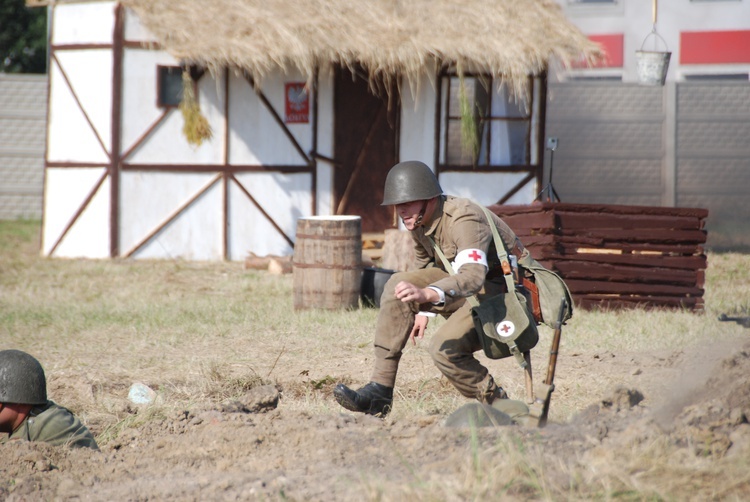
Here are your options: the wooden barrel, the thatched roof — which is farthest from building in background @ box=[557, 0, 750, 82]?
the wooden barrel

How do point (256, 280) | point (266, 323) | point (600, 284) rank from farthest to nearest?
point (256, 280)
point (600, 284)
point (266, 323)

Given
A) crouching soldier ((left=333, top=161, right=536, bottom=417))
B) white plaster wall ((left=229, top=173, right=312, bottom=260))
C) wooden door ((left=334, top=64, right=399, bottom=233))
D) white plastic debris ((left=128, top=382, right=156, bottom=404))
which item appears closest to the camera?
crouching soldier ((left=333, top=161, right=536, bottom=417))

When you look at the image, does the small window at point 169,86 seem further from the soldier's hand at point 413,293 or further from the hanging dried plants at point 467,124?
the soldier's hand at point 413,293

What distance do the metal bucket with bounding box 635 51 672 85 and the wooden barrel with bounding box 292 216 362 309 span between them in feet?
25.6

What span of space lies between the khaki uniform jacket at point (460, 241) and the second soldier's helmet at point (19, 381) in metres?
2.20

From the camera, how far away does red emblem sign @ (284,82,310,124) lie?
48.6 ft

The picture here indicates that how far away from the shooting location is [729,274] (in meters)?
13.3

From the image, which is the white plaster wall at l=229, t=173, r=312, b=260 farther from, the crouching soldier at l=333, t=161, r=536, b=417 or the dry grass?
the crouching soldier at l=333, t=161, r=536, b=417

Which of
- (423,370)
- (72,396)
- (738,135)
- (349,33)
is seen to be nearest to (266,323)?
(423,370)

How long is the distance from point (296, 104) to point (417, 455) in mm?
11066

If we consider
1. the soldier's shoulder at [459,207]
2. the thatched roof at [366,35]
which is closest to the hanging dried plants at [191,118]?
the thatched roof at [366,35]

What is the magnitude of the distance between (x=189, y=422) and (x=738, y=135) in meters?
13.3

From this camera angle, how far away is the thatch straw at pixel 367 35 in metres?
13.5

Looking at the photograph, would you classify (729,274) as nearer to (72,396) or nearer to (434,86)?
(434,86)
